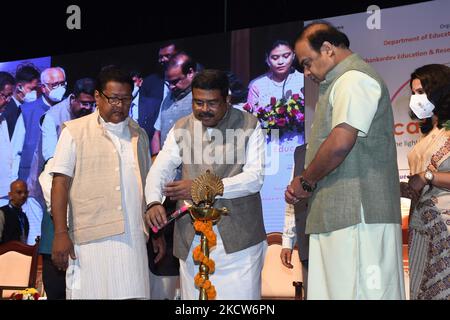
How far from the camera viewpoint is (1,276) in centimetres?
612

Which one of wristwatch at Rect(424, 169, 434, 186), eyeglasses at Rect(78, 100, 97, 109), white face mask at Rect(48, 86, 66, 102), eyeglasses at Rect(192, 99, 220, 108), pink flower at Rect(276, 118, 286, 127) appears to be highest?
white face mask at Rect(48, 86, 66, 102)

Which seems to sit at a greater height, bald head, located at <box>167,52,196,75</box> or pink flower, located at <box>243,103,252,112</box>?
bald head, located at <box>167,52,196,75</box>

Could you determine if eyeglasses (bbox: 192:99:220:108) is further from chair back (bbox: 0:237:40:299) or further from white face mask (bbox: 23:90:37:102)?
white face mask (bbox: 23:90:37:102)

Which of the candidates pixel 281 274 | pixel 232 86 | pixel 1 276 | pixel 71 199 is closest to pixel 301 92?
pixel 232 86

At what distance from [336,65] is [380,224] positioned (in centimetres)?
76

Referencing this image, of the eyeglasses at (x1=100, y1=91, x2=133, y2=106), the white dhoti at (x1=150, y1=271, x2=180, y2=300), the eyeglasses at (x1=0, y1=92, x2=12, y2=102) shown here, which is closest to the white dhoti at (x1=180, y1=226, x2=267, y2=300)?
the white dhoti at (x1=150, y1=271, x2=180, y2=300)

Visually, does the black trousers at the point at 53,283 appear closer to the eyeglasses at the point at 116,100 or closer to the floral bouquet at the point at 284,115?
the eyeglasses at the point at 116,100

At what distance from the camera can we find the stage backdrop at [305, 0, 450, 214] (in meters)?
6.37

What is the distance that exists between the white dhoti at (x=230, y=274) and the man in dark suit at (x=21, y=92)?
5.66 metres

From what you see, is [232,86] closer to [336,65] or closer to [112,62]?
[112,62]

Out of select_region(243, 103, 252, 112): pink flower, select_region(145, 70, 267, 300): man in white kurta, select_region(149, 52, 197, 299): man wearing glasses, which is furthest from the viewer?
select_region(149, 52, 197, 299): man wearing glasses

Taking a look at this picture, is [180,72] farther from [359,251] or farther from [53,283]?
[359,251]

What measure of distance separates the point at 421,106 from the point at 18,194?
5.05 meters

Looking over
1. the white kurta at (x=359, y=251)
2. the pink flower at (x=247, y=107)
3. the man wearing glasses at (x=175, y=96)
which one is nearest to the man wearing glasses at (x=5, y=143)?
the man wearing glasses at (x=175, y=96)
